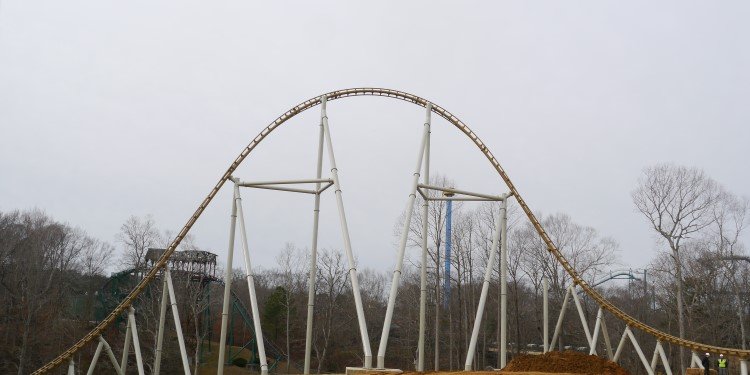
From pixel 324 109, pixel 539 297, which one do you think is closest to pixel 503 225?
pixel 324 109

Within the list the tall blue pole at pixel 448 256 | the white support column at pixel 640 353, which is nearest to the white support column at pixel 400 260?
the white support column at pixel 640 353

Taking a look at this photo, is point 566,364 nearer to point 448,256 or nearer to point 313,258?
point 313,258

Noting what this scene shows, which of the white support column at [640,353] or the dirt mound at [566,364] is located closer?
the dirt mound at [566,364]

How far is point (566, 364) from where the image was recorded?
53.1 feet

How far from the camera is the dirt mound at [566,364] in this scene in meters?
15.8

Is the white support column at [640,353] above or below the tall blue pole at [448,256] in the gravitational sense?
below

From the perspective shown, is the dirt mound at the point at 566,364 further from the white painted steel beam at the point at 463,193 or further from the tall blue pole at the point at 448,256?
the tall blue pole at the point at 448,256

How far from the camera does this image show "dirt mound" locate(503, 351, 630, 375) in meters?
15.8

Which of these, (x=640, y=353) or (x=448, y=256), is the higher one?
(x=448, y=256)

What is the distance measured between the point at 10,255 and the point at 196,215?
20.0 metres

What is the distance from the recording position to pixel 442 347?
148ft

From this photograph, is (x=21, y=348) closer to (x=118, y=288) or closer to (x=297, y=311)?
(x=118, y=288)

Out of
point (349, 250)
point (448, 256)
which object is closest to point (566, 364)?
point (349, 250)

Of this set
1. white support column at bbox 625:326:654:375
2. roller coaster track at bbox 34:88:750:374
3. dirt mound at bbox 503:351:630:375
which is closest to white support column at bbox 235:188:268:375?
roller coaster track at bbox 34:88:750:374
